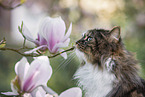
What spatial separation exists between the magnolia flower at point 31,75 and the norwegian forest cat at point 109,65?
0.33m

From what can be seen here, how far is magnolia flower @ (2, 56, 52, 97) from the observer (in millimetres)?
400

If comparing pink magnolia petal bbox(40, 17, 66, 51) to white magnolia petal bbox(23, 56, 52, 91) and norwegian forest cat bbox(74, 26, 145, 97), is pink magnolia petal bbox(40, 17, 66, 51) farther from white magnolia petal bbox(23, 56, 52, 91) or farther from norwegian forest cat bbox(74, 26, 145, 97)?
norwegian forest cat bbox(74, 26, 145, 97)

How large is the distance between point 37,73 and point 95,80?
439mm

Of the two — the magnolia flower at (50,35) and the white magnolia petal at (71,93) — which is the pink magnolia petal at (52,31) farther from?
the white magnolia petal at (71,93)

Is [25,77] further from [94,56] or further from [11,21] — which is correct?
[11,21]

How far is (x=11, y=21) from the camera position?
5.12m

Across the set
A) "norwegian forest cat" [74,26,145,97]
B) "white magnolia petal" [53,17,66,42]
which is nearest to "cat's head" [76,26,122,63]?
"norwegian forest cat" [74,26,145,97]

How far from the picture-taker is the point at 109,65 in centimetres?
74

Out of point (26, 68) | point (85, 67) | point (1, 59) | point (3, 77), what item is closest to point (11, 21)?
point (1, 59)

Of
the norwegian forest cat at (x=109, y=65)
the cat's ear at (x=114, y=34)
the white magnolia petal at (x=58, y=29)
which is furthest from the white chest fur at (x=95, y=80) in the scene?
the white magnolia petal at (x=58, y=29)

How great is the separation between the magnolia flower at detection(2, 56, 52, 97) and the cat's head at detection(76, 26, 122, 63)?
350 millimetres

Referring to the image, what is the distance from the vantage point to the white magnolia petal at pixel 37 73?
0.40m

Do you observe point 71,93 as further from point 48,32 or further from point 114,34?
point 114,34

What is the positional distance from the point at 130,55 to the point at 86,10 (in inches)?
82.0
